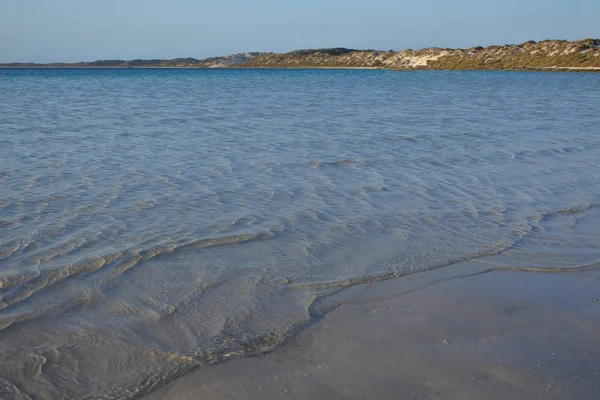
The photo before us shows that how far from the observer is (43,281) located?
17.5 ft

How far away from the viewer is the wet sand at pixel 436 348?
3695 mm

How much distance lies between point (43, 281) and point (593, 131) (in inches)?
562

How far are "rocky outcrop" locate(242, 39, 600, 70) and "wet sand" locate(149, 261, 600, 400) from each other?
67.8 meters

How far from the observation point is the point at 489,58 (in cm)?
8975

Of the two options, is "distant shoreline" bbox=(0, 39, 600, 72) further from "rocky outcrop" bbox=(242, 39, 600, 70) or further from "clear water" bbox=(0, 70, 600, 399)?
"clear water" bbox=(0, 70, 600, 399)

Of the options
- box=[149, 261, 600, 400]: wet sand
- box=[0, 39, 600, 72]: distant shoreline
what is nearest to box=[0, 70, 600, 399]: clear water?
box=[149, 261, 600, 400]: wet sand

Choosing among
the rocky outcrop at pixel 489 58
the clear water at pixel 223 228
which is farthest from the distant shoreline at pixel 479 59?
the clear water at pixel 223 228

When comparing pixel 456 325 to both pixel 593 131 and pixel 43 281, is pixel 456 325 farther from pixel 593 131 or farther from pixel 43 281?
pixel 593 131

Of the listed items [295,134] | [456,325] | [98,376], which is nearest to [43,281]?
[98,376]

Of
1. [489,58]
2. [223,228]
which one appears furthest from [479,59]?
[223,228]

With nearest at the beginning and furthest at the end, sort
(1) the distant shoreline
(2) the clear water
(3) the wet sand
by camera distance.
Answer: (3) the wet sand, (2) the clear water, (1) the distant shoreline

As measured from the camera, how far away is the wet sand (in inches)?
145

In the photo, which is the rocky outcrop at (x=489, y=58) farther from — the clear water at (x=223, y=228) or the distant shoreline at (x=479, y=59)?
the clear water at (x=223, y=228)

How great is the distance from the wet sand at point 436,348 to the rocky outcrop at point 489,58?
67841mm
